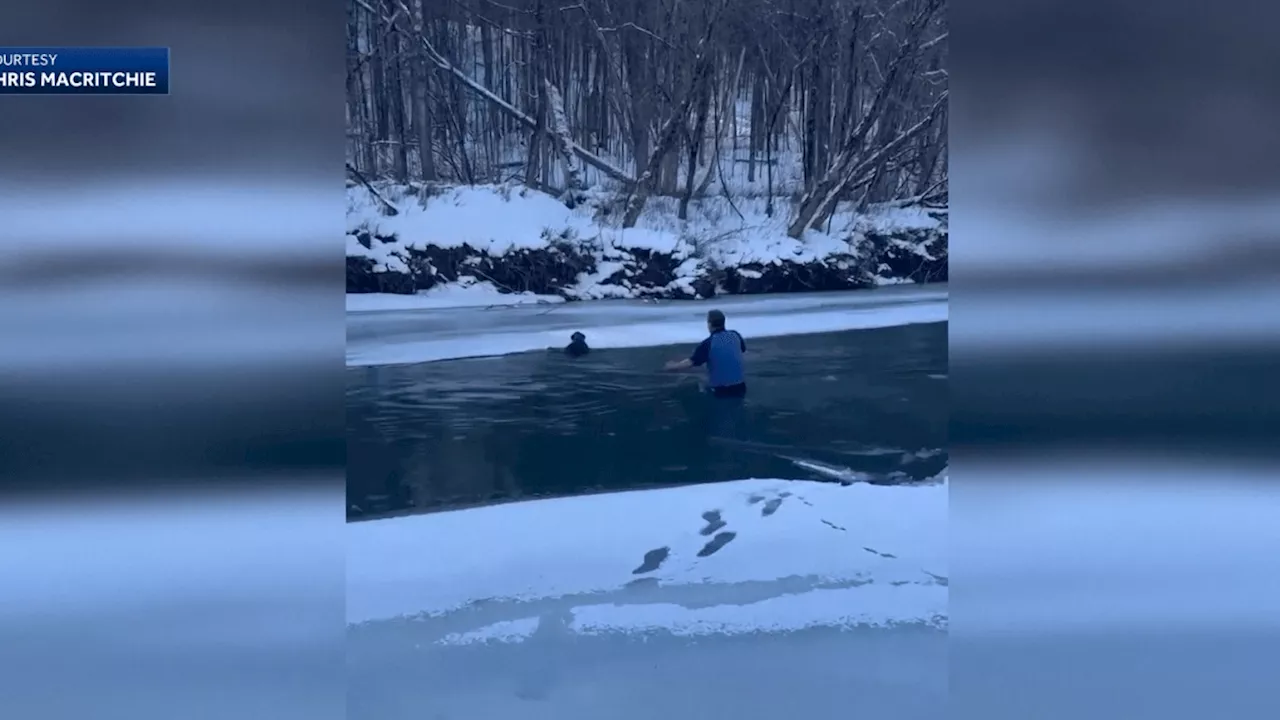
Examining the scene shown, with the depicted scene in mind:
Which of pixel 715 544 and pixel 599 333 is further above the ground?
pixel 599 333

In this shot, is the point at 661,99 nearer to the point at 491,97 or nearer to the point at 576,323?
the point at 491,97

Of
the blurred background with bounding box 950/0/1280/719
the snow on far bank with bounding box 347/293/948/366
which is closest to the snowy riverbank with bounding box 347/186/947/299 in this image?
the snow on far bank with bounding box 347/293/948/366

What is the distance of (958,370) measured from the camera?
15.8 ft

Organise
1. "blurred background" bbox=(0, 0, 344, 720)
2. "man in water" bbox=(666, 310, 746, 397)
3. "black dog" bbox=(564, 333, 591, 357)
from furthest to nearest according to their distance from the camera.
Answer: "black dog" bbox=(564, 333, 591, 357)
"man in water" bbox=(666, 310, 746, 397)
"blurred background" bbox=(0, 0, 344, 720)

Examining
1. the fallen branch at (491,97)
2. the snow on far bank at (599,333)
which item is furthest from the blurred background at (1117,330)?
the fallen branch at (491,97)

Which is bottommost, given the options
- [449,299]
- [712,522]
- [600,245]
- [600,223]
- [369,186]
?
[712,522]

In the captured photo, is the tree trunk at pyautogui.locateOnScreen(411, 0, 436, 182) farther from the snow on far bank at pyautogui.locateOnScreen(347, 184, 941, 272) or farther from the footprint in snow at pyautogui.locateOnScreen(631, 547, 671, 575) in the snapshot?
the footprint in snow at pyautogui.locateOnScreen(631, 547, 671, 575)

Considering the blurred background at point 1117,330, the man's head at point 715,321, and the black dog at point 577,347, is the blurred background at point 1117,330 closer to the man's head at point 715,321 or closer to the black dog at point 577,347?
the man's head at point 715,321

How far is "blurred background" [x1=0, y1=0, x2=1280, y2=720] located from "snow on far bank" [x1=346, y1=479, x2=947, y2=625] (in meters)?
0.22

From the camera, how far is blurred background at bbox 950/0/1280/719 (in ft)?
15.2

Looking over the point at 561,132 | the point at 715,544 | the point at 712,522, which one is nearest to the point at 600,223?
the point at 561,132

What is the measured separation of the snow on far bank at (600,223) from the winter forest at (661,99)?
6 cm

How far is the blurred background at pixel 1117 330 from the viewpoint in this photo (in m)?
4.63

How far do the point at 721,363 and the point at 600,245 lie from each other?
2.70ft
